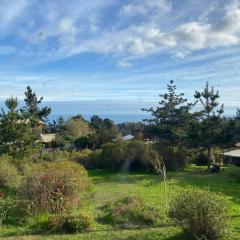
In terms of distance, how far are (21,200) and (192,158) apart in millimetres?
32693

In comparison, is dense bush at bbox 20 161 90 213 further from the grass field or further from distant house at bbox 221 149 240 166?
distant house at bbox 221 149 240 166

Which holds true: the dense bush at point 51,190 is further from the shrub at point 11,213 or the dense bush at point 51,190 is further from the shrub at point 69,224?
the shrub at point 69,224

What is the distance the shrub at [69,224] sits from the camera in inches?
642

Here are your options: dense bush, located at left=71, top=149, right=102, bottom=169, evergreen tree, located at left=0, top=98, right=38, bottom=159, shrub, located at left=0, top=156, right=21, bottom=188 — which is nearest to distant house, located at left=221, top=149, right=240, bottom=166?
dense bush, located at left=71, top=149, right=102, bottom=169

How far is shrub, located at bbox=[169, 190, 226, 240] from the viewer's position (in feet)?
45.5

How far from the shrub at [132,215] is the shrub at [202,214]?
3303 millimetres

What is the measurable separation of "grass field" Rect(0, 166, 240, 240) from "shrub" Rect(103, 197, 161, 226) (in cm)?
50

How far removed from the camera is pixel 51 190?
1956 cm

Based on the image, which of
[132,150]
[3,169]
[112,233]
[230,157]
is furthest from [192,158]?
[112,233]

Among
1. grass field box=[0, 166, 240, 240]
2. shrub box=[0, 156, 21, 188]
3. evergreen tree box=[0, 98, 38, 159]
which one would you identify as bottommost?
grass field box=[0, 166, 240, 240]

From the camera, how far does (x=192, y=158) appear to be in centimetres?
4953

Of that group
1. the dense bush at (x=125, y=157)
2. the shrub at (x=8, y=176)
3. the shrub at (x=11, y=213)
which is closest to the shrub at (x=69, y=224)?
the shrub at (x=11, y=213)

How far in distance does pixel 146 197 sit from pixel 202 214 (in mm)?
10993

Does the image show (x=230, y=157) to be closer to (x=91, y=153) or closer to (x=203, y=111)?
(x=203, y=111)
